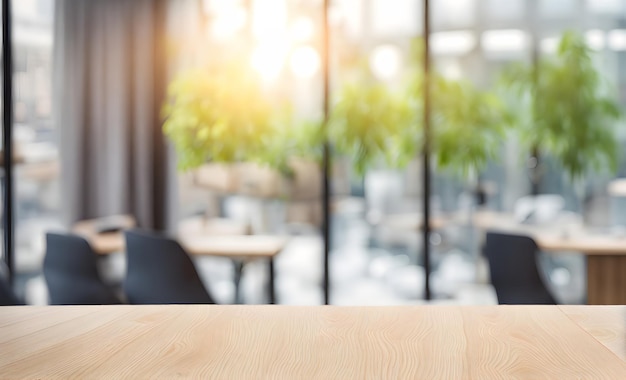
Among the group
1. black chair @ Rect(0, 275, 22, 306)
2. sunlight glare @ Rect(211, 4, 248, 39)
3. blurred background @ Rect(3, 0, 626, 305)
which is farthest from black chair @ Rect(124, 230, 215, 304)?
sunlight glare @ Rect(211, 4, 248, 39)

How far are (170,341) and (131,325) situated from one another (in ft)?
0.49

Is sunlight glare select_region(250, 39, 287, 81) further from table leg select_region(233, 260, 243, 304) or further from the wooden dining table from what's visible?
table leg select_region(233, 260, 243, 304)

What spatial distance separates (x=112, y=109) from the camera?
5.39 metres

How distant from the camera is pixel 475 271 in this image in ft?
17.2

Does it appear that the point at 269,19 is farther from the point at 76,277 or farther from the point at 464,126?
the point at 76,277

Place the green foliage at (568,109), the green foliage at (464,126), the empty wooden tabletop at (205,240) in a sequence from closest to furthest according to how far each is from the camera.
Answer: the empty wooden tabletop at (205,240)
the green foliage at (568,109)
the green foliage at (464,126)

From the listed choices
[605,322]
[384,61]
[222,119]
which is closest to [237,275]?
[222,119]

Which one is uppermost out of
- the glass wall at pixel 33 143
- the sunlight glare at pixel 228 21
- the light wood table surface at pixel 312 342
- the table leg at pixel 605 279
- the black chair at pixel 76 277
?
the sunlight glare at pixel 228 21

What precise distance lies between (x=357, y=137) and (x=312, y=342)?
4101mm

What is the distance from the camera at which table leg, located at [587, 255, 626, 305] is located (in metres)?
4.46

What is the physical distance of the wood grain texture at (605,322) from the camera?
1252mm

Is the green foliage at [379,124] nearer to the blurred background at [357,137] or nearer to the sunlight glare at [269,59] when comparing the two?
the blurred background at [357,137]

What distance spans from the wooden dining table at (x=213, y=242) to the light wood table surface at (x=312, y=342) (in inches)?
105

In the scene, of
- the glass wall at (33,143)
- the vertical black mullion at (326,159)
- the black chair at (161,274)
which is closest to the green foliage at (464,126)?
the vertical black mullion at (326,159)
